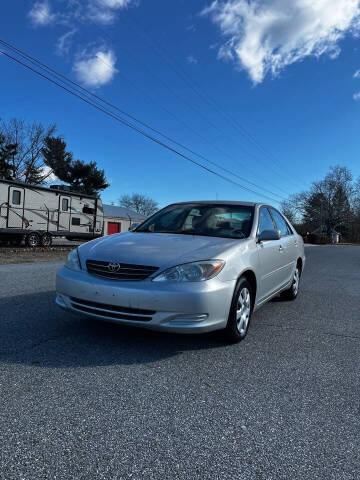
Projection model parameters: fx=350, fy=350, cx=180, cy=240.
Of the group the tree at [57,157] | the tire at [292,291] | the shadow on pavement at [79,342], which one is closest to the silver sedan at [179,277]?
the shadow on pavement at [79,342]

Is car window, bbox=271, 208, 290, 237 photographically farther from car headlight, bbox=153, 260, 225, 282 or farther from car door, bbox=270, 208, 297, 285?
car headlight, bbox=153, 260, 225, 282

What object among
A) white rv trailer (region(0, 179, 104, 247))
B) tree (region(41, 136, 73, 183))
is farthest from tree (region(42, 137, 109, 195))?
white rv trailer (region(0, 179, 104, 247))

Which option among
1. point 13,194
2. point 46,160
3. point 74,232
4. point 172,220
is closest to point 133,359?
point 172,220

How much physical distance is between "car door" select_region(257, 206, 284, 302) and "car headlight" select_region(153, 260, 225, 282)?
1022 millimetres

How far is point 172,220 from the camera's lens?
4.65 meters

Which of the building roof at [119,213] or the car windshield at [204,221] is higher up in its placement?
the building roof at [119,213]

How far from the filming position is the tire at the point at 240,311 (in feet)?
11.0

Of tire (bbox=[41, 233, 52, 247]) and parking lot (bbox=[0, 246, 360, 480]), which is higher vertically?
tire (bbox=[41, 233, 52, 247])

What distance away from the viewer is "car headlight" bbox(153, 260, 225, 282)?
3.08 meters

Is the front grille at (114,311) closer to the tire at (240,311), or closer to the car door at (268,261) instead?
the tire at (240,311)

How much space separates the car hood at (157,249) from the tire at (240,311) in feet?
1.38

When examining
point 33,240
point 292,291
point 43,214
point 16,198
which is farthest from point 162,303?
point 43,214

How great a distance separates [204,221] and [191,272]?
140 cm

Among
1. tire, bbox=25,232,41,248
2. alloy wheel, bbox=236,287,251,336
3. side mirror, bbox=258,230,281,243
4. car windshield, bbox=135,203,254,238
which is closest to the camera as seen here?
alloy wheel, bbox=236,287,251,336
